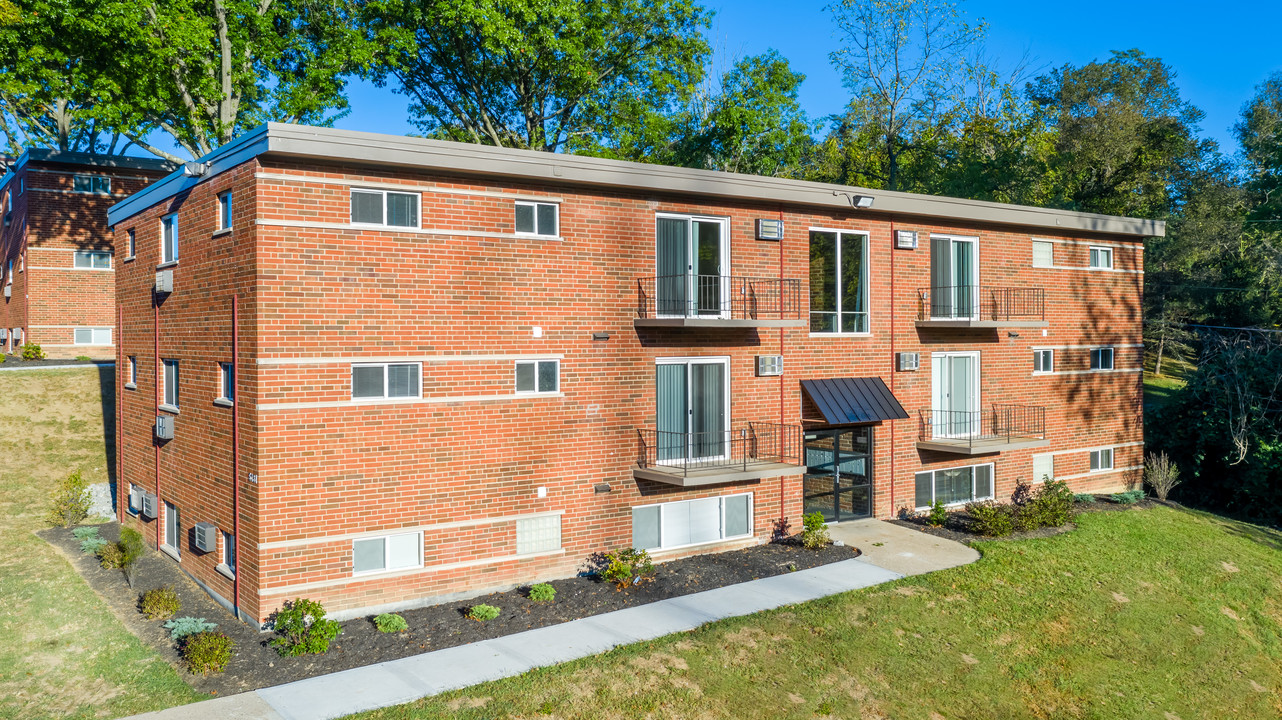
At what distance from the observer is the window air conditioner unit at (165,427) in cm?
1470

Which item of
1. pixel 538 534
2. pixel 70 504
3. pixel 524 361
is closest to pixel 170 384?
pixel 70 504

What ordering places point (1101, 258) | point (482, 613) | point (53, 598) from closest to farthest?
point (482, 613) → point (53, 598) → point (1101, 258)

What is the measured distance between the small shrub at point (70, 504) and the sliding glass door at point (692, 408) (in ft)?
44.0

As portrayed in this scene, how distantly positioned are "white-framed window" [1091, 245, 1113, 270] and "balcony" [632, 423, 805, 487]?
10884 mm

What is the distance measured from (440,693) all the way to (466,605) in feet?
9.71

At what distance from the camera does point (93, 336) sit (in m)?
30.9

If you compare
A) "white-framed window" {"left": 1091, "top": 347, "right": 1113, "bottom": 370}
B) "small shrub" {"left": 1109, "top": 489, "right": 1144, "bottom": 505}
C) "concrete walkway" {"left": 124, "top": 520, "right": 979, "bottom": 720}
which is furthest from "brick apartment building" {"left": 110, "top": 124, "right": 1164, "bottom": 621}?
"small shrub" {"left": 1109, "top": 489, "right": 1144, "bottom": 505}

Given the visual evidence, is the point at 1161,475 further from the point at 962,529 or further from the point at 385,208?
Answer: the point at 385,208

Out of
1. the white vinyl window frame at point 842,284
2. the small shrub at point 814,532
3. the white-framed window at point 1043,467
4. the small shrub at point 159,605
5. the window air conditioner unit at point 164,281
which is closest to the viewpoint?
the small shrub at point 159,605

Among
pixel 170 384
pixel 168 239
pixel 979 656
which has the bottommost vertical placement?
pixel 979 656

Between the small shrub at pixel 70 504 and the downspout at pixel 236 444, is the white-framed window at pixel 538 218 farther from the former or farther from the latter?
the small shrub at pixel 70 504

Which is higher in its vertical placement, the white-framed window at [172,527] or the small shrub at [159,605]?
the white-framed window at [172,527]

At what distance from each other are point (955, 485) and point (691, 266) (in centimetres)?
901

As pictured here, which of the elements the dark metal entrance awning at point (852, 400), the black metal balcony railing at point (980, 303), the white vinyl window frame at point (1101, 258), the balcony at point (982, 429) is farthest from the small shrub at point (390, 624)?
the white vinyl window frame at point (1101, 258)
